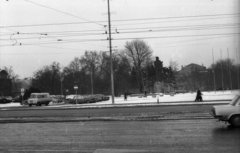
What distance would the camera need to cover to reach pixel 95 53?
3999 inches

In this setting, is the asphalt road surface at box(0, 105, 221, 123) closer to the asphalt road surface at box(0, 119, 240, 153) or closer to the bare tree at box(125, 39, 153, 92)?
the asphalt road surface at box(0, 119, 240, 153)

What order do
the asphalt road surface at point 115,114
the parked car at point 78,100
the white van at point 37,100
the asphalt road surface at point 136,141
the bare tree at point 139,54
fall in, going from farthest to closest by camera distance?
the bare tree at point 139,54, the parked car at point 78,100, the white van at point 37,100, the asphalt road surface at point 115,114, the asphalt road surface at point 136,141

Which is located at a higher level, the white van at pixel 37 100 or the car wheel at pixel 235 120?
the white van at pixel 37 100

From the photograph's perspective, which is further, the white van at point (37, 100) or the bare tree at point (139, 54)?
the bare tree at point (139, 54)

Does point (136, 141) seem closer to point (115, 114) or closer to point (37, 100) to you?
point (115, 114)

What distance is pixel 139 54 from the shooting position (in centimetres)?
8081

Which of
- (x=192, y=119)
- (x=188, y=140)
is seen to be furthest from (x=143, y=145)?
(x=192, y=119)

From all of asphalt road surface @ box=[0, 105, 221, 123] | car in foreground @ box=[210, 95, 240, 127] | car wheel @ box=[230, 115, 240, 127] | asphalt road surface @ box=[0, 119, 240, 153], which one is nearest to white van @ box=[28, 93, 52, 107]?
asphalt road surface @ box=[0, 105, 221, 123]

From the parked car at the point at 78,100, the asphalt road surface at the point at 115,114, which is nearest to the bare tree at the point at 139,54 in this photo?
the parked car at the point at 78,100

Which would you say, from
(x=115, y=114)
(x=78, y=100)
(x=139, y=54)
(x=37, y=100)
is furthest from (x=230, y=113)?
(x=139, y=54)

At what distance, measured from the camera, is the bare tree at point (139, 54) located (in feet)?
265

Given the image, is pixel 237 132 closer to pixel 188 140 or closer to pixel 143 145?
pixel 188 140

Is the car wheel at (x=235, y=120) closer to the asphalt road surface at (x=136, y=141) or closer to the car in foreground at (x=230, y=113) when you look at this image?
the car in foreground at (x=230, y=113)

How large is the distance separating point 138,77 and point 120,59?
1210 centimetres
